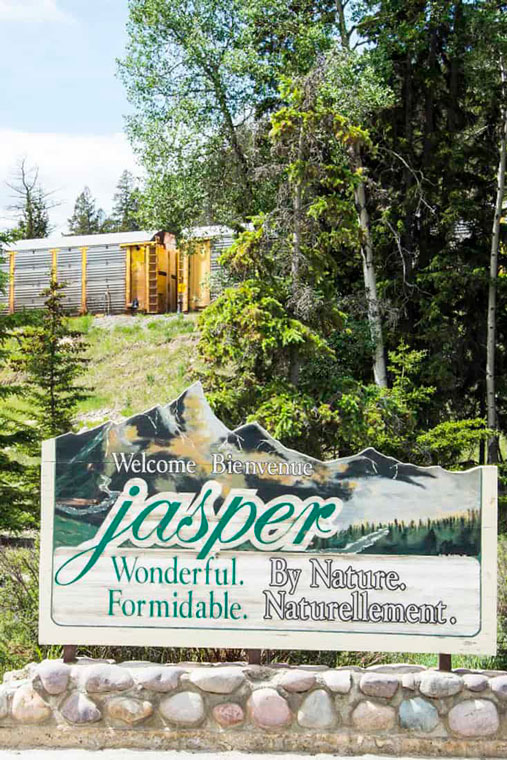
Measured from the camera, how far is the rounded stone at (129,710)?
5.55m

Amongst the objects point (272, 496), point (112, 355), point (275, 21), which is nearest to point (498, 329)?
point (275, 21)

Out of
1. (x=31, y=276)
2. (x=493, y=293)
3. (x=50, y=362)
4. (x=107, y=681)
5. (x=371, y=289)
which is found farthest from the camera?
(x=31, y=276)

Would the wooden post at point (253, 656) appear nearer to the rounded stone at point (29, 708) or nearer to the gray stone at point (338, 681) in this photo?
the gray stone at point (338, 681)

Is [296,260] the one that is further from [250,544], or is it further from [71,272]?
[71,272]

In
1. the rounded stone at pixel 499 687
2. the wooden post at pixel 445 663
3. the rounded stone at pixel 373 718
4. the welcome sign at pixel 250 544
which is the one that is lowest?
the rounded stone at pixel 373 718

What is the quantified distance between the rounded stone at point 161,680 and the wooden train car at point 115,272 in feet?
79.7

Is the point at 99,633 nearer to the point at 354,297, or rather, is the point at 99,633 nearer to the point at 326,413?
the point at 326,413

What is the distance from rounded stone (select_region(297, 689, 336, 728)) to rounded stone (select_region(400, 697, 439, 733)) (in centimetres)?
46

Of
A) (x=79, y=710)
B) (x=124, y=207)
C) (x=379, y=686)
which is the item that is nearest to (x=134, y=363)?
(x=79, y=710)

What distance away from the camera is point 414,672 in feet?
18.7

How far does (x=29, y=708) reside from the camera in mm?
5574

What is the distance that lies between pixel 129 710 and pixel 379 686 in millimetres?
1657

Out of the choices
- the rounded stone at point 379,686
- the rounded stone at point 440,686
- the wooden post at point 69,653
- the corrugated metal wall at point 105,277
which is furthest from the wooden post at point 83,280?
the rounded stone at point 440,686

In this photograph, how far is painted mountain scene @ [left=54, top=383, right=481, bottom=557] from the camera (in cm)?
588
